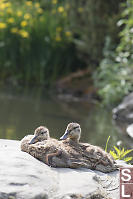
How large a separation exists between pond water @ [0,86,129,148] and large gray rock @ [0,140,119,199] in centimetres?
259

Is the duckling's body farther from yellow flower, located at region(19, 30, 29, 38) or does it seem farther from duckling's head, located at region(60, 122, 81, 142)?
yellow flower, located at region(19, 30, 29, 38)

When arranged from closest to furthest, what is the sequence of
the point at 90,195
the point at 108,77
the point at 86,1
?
the point at 90,195 → the point at 108,77 → the point at 86,1

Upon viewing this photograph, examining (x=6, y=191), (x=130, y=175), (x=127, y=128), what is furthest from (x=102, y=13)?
(x=6, y=191)

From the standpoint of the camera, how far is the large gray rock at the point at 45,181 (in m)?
3.45

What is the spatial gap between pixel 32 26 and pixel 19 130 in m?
7.66

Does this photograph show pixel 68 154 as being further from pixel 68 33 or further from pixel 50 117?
pixel 68 33

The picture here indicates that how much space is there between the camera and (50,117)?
884 cm

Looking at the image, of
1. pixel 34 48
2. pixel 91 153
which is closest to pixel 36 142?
pixel 91 153

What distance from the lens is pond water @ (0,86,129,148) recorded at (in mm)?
7251

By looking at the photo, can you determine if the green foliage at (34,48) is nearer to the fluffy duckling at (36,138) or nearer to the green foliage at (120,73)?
the green foliage at (120,73)

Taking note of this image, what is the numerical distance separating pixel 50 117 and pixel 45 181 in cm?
521

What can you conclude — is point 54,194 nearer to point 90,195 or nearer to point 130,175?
point 90,195

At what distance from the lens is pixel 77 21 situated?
12836 mm

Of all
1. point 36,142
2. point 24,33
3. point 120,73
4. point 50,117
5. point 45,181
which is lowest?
point 45,181
